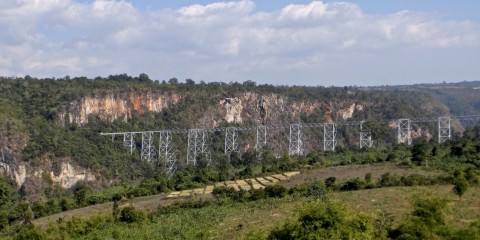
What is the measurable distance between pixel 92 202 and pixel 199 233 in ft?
116

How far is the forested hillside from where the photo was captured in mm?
103125

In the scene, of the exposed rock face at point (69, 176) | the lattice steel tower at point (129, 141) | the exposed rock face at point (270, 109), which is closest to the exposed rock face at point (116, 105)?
the lattice steel tower at point (129, 141)

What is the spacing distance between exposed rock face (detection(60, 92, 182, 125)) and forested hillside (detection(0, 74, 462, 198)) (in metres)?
0.18

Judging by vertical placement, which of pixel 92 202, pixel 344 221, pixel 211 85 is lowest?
pixel 92 202

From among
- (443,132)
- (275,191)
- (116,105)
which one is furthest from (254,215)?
(443,132)

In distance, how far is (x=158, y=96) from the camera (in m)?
133

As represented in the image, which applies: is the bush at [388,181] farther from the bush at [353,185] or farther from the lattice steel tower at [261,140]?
the lattice steel tower at [261,140]

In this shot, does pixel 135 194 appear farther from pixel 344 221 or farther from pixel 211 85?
pixel 211 85

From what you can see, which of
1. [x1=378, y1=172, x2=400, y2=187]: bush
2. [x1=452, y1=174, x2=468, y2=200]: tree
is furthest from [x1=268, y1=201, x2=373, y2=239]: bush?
[x1=378, y1=172, x2=400, y2=187]: bush

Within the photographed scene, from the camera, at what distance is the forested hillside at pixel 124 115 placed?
103125 mm

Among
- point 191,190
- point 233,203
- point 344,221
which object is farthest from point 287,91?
point 344,221

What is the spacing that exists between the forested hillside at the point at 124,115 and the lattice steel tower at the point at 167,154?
2035mm

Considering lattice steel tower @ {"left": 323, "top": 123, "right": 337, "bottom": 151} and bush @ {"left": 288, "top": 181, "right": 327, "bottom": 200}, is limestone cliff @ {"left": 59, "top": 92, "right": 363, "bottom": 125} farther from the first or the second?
bush @ {"left": 288, "top": 181, "right": 327, "bottom": 200}

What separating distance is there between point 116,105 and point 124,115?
264 cm
